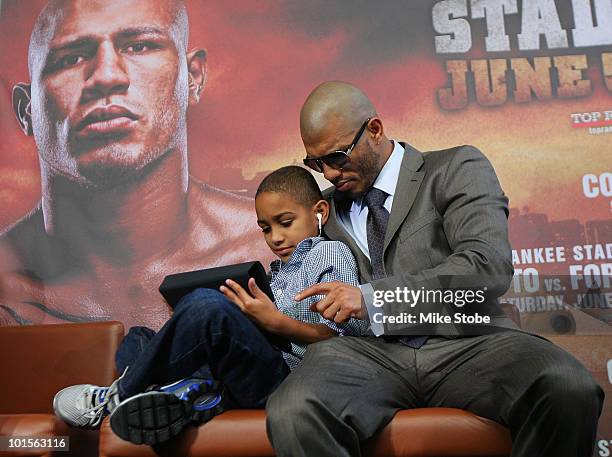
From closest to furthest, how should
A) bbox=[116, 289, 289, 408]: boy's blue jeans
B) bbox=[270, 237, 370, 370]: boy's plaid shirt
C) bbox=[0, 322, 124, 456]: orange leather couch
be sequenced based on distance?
bbox=[116, 289, 289, 408]: boy's blue jeans < bbox=[270, 237, 370, 370]: boy's plaid shirt < bbox=[0, 322, 124, 456]: orange leather couch

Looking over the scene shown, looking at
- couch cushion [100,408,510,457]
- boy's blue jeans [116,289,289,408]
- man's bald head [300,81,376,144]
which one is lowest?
couch cushion [100,408,510,457]

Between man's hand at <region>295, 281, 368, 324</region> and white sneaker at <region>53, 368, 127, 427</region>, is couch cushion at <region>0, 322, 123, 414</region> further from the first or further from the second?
man's hand at <region>295, 281, 368, 324</region>

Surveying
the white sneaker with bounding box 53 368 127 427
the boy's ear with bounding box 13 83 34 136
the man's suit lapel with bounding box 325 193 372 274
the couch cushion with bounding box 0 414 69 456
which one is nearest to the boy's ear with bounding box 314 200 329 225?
the man's suit lapel with bounding box 325 193 372 274

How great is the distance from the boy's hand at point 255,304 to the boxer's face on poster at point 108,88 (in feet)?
4.96

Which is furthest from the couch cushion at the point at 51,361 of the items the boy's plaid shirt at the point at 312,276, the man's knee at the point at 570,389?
the man's knee at the point at 570,389

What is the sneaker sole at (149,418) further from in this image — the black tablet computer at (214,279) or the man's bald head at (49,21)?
the man's bald head at (49,21)

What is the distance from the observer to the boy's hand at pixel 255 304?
6.15ft

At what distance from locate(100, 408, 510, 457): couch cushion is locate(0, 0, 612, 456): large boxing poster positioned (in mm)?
1266

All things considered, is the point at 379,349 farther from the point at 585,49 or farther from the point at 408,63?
the point at 585,49

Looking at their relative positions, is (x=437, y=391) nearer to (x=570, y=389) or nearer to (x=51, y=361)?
(x=570, y=389)

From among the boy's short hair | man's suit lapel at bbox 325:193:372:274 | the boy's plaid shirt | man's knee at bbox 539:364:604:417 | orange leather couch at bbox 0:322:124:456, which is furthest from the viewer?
orange leather couch at bbox 0:322:124:456

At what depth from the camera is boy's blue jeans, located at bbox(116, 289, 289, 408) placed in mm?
1811

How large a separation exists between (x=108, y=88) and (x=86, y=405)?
1.85 m

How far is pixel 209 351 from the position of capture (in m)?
1.83
